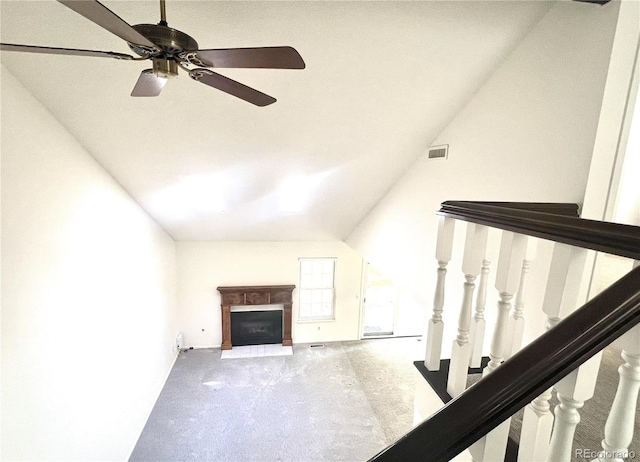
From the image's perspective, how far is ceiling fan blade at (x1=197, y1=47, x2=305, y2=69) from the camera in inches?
48.0

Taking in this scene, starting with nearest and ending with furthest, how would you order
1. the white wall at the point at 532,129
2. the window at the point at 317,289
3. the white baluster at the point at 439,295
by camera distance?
the white baluster at the point at 439,295, the white wall at the point at 532,129, the window at the point at 317,289

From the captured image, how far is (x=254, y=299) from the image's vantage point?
6.99 m

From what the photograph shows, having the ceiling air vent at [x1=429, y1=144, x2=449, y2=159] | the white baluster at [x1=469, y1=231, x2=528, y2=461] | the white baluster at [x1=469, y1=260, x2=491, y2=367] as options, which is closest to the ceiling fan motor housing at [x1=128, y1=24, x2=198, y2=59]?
the white baluster at [x1=469, y1=231, x2=528, y2=461]

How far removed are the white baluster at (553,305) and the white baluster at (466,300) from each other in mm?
319

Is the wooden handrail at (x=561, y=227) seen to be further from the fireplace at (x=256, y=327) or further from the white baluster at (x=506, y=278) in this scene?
the fireplace at (x=256, y=327)

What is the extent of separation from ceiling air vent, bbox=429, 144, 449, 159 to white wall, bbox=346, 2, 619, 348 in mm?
74

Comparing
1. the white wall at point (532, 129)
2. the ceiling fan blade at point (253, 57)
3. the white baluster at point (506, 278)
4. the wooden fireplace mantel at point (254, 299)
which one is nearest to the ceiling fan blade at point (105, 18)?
the ceiling fan blade at point (253, 57)

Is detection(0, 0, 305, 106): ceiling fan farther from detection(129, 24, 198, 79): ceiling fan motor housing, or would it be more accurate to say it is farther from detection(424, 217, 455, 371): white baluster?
detection(424, 217, 455, 371): white baluster

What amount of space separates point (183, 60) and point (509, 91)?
7.11 ft

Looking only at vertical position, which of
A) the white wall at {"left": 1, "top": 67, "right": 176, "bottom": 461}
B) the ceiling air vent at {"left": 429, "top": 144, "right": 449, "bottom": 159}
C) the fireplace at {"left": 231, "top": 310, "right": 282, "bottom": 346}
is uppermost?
the ceiling air vent at {"left": 429, "top": 144, "right": 449, "bottom": 159}

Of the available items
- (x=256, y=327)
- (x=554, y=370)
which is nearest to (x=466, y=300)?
(x=554, y=370)

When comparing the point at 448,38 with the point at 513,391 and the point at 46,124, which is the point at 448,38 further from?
the point at 46,124

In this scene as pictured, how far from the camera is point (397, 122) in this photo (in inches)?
121

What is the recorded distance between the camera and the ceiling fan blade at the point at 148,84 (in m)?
1.52
